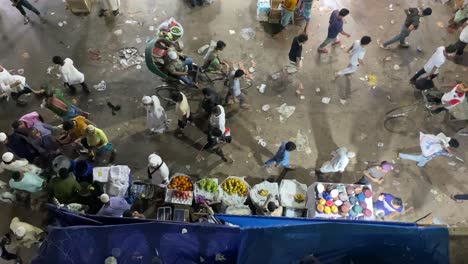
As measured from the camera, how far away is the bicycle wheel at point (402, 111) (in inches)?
327

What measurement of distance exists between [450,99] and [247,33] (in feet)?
15.5

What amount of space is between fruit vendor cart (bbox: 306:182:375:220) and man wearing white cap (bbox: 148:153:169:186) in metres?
2.58

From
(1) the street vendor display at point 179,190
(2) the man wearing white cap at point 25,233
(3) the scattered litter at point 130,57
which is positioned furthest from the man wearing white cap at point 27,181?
(3) the scattered litter at point 130,57

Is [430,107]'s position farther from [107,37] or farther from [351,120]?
[107,37]

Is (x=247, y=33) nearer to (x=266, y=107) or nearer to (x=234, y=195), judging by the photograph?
(x=266, y=107)

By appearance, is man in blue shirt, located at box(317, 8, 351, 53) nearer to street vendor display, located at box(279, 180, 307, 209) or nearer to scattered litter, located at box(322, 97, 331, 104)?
scattered litter, located at box(322, 97, 331, 104)

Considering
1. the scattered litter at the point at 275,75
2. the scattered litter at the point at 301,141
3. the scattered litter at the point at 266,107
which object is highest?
the scattered litter at the point at 275,75

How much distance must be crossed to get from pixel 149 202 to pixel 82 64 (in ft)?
12.5

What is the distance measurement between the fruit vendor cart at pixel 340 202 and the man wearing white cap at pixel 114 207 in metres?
3.17

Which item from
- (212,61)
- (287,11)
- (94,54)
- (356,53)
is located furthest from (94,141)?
(356,53)

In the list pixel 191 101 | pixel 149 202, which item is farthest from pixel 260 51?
pixel 149 202

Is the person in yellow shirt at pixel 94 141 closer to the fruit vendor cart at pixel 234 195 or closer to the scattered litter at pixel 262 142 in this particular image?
the fruit vendor cart at pixel 234 195

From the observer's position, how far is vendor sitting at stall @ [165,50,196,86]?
24.4 feet

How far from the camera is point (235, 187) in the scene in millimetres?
6773
